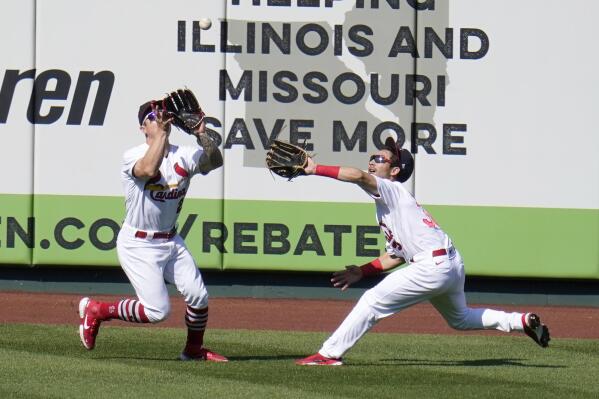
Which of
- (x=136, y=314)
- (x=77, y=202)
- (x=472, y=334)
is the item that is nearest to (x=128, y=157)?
(x=136, y=314)

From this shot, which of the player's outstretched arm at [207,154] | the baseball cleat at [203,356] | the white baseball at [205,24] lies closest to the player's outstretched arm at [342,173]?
the player's outstretched arm at [207,154]

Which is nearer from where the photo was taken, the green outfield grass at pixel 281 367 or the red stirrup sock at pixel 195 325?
the green outfield grass at pixel 281 367

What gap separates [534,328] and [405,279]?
3.26 feet

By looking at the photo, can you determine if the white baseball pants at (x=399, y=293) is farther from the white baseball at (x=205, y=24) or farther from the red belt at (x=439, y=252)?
the white baseball at (x=205, y=24)

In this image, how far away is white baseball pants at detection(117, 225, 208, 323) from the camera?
28.7 ft

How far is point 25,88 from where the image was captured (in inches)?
547

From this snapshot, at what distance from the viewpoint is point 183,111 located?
8.69 m

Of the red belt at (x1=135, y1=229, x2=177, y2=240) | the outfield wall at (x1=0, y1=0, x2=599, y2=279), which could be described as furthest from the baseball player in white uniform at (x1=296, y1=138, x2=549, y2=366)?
the outfield wall at (x1=0, y1=0, x2=599, y2=279)

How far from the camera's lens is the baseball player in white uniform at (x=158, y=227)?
874cm

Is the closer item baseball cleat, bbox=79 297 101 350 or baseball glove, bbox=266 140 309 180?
baseball glove, bbox=266 140 309 180

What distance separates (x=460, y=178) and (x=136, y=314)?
5901 mm

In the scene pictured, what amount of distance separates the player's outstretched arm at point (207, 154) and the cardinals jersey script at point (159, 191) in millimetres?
61

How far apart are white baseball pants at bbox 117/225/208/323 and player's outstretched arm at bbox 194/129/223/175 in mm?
563

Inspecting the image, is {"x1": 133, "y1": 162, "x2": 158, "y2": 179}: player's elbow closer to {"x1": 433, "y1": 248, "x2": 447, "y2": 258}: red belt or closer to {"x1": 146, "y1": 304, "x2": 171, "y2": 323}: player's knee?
{"x1": 146, "y1": 304, "x2": 171, "y2": 323}: player's knee
